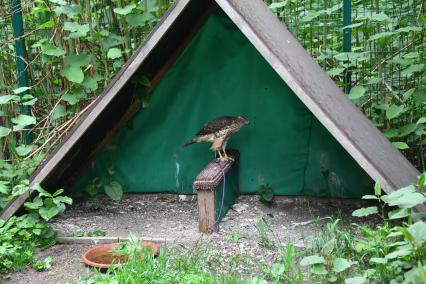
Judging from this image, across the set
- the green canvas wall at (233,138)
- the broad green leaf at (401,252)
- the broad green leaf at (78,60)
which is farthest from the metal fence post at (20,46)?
the broad green leaf at (401,252)

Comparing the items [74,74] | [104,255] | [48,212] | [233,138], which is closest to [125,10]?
[74,74]

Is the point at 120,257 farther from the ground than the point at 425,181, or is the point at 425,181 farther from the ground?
the point at 425,181

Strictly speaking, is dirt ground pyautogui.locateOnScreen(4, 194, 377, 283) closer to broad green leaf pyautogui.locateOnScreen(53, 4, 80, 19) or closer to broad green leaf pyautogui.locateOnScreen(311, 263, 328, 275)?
broad green leaf pyautogui.locateOnScreen(311, 263, 328, 275)

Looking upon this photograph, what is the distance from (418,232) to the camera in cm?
372

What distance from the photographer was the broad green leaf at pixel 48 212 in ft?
16.9

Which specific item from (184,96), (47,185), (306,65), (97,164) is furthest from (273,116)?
(47,185)

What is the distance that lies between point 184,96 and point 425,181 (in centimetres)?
309

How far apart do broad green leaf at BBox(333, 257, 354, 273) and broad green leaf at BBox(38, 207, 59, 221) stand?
239 cm

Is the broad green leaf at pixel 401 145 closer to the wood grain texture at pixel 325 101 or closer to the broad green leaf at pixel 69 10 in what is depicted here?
the wood grain texture at pixel 325 101

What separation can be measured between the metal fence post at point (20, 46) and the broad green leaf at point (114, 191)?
1140 millimetres

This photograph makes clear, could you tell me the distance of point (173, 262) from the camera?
4.43 m

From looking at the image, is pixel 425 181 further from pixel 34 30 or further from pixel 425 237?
pixel 34 30

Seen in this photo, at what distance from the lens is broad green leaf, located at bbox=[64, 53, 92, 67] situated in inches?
244

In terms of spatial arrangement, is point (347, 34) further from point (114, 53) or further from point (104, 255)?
point (104, 255)
